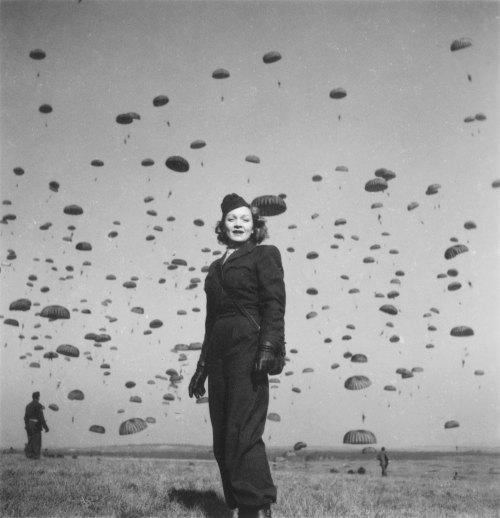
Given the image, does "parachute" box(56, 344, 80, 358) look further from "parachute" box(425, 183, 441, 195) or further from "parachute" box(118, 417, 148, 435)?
"parachute" box(425, 183, 441, 195)

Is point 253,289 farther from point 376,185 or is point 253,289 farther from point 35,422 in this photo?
point 376,185

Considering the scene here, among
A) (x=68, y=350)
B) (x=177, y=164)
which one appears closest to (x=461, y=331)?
(x=177, y=164)

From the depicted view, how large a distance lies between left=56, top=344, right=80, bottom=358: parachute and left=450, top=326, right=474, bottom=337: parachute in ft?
69.1

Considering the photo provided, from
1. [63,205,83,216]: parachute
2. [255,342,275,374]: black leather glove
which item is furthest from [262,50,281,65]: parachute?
[255,342,275,374]: black leather glove

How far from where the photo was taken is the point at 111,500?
610 centimetres

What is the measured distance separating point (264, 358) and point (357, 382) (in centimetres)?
3070

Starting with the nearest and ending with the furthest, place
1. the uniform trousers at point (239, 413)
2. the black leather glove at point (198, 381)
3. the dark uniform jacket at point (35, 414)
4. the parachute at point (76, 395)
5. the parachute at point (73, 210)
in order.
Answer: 1. the uniform trousers at point (239, 413)
2. the black leather glove at point (198, 381)
3. the dark uniform jacket at point (35, 414)
4. the parachute at point (73, 210)
5. the parachute at point (76, 395)

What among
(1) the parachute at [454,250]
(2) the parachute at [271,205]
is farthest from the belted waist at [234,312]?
(1) the parachute at [454,250]

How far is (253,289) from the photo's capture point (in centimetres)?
502

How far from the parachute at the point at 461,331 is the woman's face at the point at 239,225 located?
31.1 metres

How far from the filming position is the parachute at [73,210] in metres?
26.5

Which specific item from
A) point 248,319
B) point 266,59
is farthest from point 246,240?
point 266,59

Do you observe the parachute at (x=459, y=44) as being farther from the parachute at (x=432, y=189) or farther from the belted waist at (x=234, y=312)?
the belted waist at (x=234, y=312)

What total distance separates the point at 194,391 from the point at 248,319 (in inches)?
40.0
